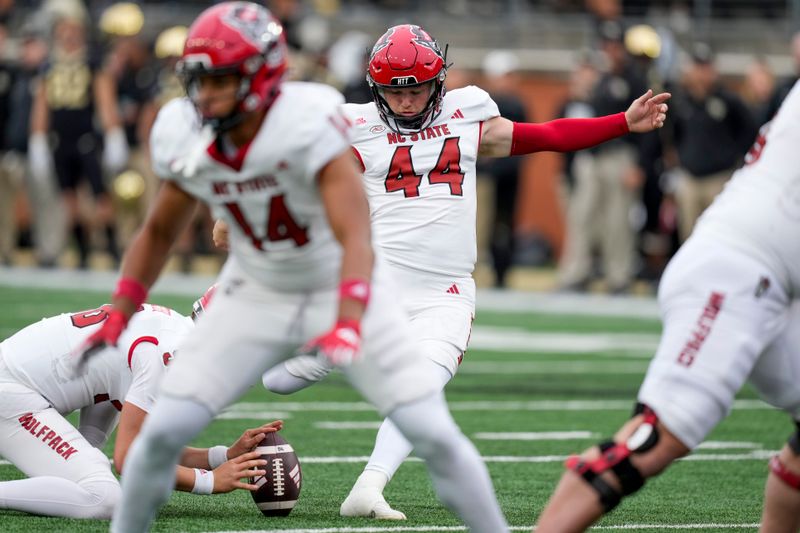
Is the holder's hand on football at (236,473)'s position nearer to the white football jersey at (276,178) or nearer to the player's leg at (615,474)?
the white football jersey at (276,178)

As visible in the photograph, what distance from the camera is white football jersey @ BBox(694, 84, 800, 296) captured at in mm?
3896

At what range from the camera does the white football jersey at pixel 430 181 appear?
572 centimetres

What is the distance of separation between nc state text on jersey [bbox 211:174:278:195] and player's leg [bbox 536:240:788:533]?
3.47 feet

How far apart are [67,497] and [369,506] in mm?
987

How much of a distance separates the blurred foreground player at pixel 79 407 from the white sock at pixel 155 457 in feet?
2.83

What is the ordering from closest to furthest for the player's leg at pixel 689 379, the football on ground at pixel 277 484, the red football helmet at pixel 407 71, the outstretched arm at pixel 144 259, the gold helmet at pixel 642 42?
→ the player's leg at pixel 689 379 < the outstretched arm at pixel 144 259 < the football on ground at pixel 277 484 < the red football helmet at pixel 407 71 < the gold helmet at pixel 642 42

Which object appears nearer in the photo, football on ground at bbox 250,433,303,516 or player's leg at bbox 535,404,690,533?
player's leg at bbox 535,404,690,533

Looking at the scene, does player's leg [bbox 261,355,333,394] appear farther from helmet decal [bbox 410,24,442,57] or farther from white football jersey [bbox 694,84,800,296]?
white football jersey [bbox 694,84,800,296]

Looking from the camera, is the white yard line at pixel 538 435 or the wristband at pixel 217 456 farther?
the white yard line at pixel 538 435

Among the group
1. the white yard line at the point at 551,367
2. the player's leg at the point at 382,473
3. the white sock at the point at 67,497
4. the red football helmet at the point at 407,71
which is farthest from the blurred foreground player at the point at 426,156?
the white yard line at the point at 551,367

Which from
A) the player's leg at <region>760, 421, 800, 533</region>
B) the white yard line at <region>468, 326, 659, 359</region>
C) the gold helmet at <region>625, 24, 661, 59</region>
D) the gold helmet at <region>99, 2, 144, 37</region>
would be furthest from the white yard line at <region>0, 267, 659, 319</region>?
the player's leg at <region>760, 421, 800, 533</region>

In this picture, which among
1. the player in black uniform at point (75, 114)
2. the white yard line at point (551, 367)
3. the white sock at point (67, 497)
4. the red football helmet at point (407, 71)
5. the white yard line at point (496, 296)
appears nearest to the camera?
the white sock at point (67, 497)

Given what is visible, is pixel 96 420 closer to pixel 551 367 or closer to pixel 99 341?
pixel 99 341

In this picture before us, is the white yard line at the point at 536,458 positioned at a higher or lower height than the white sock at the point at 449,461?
lower
